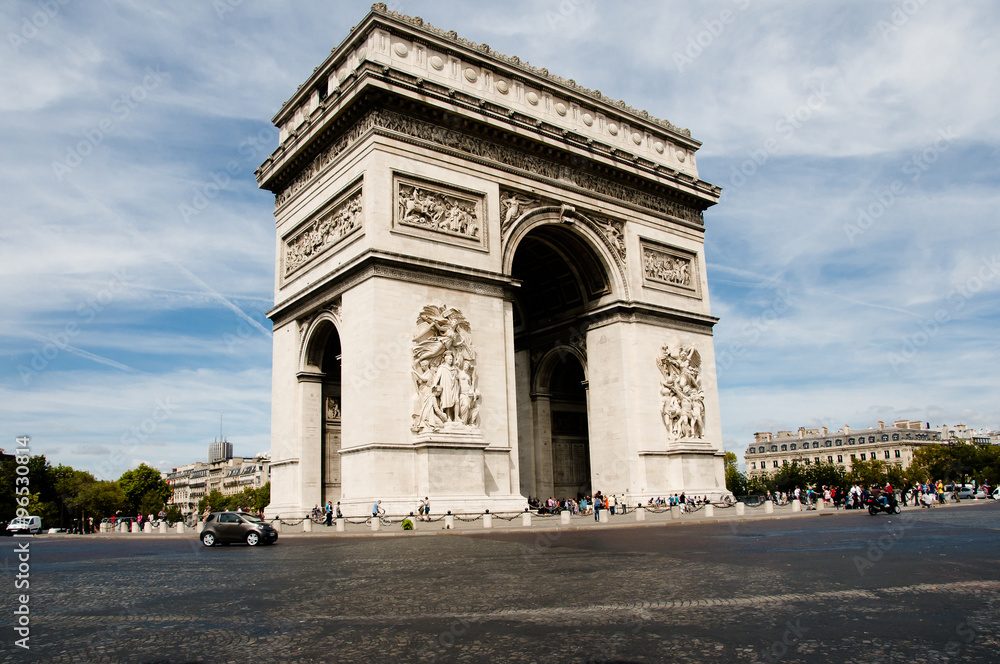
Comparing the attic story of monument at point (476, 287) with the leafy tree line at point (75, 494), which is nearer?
the attic story of monument at point (476, 287)

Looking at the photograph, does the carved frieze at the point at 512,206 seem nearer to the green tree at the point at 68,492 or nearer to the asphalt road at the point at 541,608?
the asphalt road at the point at 541,608

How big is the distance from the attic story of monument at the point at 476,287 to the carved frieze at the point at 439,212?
74mm

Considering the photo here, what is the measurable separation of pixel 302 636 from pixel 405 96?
2290cm

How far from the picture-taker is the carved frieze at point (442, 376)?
24922 mm

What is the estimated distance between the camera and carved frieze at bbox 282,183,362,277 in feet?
88.4

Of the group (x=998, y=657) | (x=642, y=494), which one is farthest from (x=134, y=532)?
(x=998, y=657)

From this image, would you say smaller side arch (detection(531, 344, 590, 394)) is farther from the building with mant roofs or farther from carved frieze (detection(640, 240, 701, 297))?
the building with mant roofs

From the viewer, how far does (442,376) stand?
25.2m

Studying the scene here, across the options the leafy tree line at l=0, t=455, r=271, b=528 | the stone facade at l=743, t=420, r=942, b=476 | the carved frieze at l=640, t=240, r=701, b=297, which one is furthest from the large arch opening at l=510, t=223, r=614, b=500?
the stone facade at l=743, t=420, r=942, b=476

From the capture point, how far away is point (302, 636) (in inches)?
226

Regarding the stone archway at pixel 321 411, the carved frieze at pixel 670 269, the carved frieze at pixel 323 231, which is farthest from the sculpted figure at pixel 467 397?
the carved frieze at pixel 670 269

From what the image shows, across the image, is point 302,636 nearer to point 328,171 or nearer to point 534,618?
point 534,618

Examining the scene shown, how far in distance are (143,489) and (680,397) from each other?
75109 millimetres

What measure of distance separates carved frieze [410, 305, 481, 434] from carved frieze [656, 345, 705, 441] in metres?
9.80
